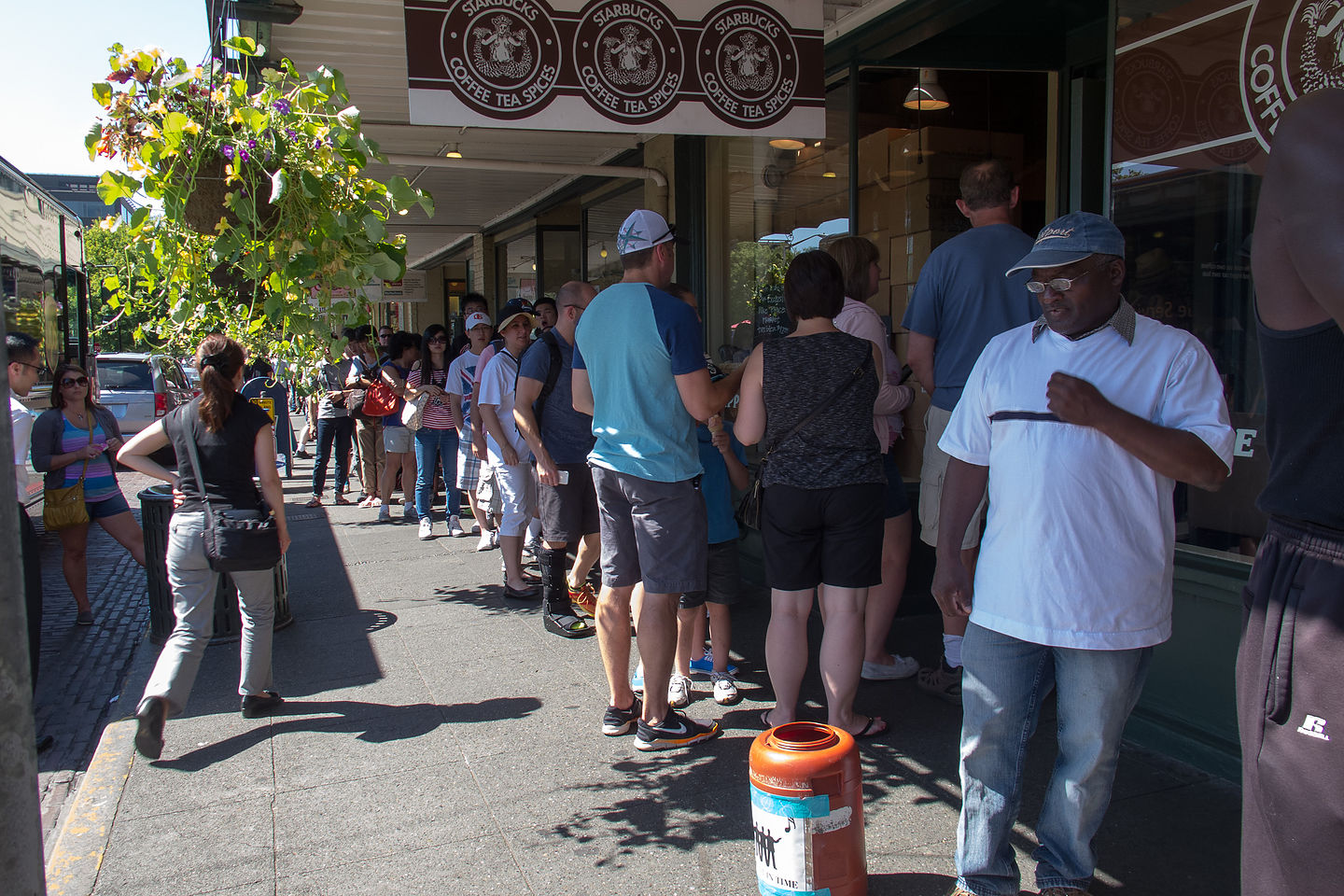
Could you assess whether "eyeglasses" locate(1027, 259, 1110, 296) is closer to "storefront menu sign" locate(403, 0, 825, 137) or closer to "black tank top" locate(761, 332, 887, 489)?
"black tank top" locate(761, 332, 887, 489)

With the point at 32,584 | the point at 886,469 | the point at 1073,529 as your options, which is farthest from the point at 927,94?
the point at 32,584

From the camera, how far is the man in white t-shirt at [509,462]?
638cm

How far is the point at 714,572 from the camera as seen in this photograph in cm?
468

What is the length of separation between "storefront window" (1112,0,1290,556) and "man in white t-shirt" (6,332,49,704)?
4741 mm

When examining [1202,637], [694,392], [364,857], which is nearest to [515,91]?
[694,392]

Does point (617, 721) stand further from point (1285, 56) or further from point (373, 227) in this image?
point (1285, 56)

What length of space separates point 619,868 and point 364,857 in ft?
2.86

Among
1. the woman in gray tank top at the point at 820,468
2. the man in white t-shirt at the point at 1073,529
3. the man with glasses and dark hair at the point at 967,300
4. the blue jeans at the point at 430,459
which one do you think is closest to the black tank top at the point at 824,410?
the woman in gray tank top at the point at 820,468

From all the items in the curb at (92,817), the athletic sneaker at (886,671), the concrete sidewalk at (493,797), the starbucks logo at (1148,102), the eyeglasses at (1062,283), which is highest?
the starbucks logo at (1148,102)

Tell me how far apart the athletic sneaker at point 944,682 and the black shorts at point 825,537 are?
1026 mm

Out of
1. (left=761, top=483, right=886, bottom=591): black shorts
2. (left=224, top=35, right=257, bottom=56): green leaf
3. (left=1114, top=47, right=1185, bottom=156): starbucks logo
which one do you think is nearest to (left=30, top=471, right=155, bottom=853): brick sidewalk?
(left=224, top=35, right=257, bottom=56): green leaf

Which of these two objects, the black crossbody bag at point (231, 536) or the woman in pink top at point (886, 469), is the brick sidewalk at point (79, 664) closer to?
the black crossbody bag at point (231, 536)

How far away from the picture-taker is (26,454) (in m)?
5.68

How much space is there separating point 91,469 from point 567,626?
3.55 meters
